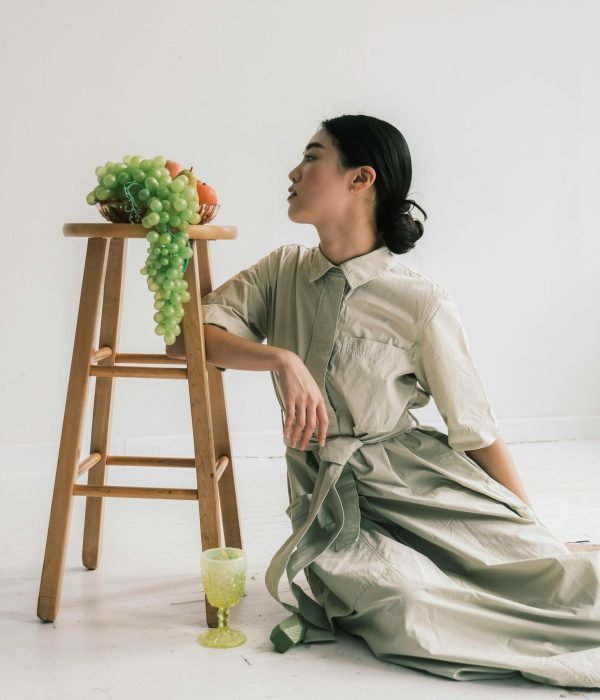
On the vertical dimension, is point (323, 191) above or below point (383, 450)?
above

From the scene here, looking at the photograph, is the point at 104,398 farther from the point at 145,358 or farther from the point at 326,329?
the point at 326,329

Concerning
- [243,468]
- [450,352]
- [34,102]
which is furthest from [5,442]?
[450,352]

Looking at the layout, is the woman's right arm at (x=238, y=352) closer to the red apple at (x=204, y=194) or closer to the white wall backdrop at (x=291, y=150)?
the red apple at (x=204, y=194)

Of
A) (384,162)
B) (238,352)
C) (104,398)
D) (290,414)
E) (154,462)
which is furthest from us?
(104,398)

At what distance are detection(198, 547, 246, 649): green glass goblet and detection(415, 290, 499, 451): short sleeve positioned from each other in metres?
0.54

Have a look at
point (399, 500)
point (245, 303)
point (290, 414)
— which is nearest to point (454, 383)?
point (399, 500)

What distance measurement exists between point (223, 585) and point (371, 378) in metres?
0.54

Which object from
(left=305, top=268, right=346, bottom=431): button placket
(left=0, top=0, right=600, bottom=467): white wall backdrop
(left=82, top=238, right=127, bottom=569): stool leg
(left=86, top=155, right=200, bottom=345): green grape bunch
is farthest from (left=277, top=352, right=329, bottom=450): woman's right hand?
(left=0, top=0, right=600, bottom=467): white wall backdrop

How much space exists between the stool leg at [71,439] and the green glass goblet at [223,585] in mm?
337

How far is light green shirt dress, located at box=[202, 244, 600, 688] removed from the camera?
1.77 m

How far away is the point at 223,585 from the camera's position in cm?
187

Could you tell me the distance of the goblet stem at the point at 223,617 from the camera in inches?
74.8

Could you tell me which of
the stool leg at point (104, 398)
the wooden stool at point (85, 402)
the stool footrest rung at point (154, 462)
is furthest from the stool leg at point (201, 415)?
the stool leg at point (104, 398)

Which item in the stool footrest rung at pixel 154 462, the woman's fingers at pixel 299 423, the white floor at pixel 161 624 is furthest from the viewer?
the stool footrest rung at pixel 154 462
